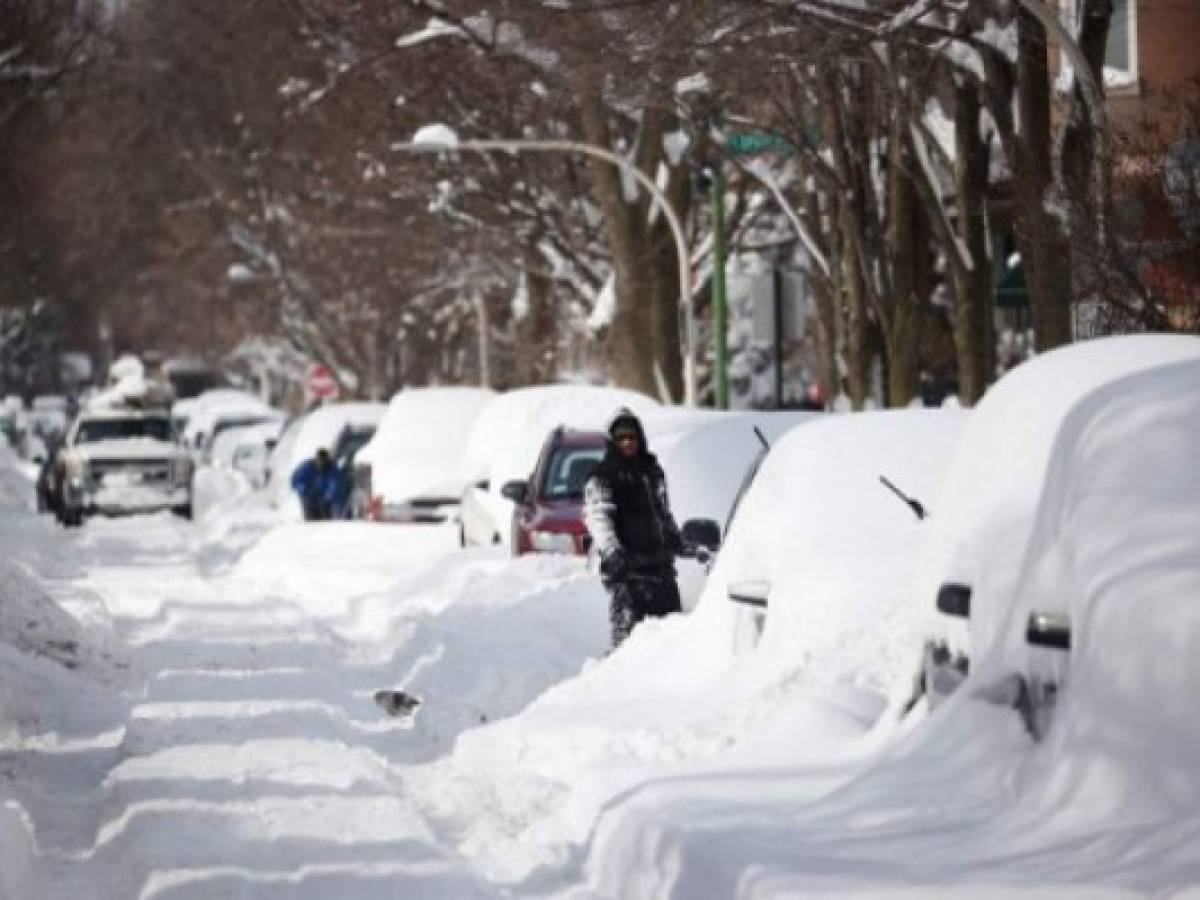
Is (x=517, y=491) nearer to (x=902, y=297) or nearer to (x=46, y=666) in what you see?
(x=46, y=666)

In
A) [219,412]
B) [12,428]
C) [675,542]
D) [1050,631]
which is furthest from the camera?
[12,428]

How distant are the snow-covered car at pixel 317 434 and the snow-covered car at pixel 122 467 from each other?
1.65 metres

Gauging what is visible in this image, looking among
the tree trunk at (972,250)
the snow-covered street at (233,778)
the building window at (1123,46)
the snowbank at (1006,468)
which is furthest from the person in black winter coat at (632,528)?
the building window at (1123,46)

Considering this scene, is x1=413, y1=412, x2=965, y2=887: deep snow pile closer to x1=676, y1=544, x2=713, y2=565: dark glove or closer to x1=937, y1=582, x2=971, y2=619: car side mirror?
x1=937, y1=582, x2=971, y2=619: car side mirror

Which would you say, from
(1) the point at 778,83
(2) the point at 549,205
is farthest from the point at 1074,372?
(2) the point at 549,205

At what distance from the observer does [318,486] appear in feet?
147

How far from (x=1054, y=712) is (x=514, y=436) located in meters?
23.2

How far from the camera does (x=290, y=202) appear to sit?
84375mm

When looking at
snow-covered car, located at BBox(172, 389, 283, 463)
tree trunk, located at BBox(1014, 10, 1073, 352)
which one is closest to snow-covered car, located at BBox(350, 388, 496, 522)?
tree trunk, located at BBox(1014, 10, 1073, 352)

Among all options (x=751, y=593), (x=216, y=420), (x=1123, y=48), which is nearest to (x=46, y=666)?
(x=751, y=593)

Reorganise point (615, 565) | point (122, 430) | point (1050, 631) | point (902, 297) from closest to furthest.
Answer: point (1050, 631) < point (615, 565) < point (902, 297) < point (122, 430)

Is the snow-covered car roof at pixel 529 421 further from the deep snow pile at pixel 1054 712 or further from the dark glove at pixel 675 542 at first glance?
the deep snow pile at pixel 1054 712

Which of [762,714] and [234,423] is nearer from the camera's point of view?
[762,714]

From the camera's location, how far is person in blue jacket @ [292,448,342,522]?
44.6 m
